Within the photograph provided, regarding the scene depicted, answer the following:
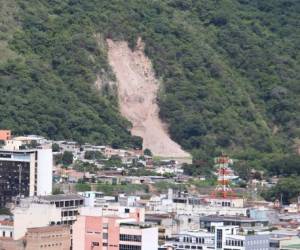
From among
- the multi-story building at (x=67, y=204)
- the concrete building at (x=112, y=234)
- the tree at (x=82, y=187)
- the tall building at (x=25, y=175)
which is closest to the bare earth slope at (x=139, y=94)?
the tree at (x=82, y=187)

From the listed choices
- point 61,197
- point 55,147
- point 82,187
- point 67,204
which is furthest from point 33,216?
point 55,147

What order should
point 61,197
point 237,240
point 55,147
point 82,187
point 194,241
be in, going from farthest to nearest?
point 55,147, point 82,187, point 61,197, point 194,241, point 237,240

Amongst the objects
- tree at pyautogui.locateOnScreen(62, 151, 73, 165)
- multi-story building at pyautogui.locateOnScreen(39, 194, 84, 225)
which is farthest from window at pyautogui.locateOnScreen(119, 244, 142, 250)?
tree at pyautogui.locateOnScreen(62, 151, 73, 165)

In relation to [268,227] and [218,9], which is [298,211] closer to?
[268,227]

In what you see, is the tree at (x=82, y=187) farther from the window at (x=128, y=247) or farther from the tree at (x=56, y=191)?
the window at (x=128, y=247)

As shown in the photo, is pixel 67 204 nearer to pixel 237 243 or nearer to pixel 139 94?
pixel 237 243

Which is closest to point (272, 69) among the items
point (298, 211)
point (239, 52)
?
point (239, 52)

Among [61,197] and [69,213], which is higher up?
[61,197]
